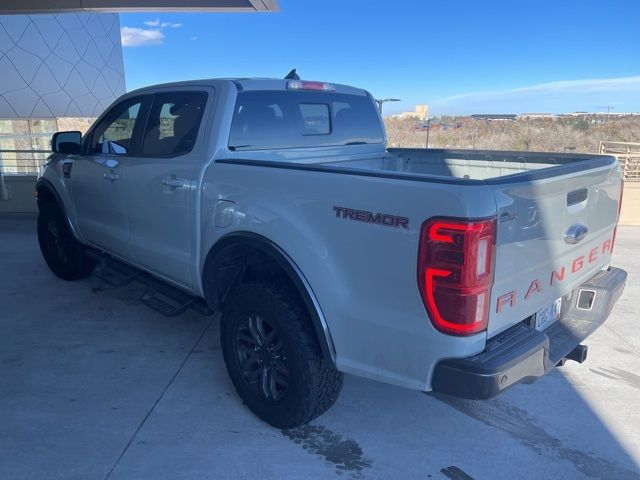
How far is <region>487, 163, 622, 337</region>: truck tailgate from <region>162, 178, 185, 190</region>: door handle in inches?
81.8

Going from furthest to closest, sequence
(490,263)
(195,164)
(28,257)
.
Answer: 1. (28,257)
2. (195,164)
3. (490,263)

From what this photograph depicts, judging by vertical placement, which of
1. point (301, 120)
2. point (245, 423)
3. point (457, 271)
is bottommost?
point (245, 423)

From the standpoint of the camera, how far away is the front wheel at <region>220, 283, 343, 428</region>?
2.70m

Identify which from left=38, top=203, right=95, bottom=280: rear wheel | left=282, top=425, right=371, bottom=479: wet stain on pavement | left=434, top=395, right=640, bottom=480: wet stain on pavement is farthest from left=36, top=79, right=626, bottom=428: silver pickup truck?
left=38, top=203, right=95, bottom=280: rear wheel

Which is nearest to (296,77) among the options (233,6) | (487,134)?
(233,6)

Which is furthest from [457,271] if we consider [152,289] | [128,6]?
[128,6]

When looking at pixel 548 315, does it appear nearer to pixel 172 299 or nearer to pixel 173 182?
pixel 173 182

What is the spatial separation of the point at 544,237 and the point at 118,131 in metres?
3.49

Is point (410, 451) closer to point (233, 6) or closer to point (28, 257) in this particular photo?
point (28, 257)

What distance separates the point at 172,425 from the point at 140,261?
152 centimetres

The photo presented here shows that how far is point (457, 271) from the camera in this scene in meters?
2.04

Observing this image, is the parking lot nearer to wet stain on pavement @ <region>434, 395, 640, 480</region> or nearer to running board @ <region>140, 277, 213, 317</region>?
wet stain on pavement @ <region>434, 395, 640, 480</region>

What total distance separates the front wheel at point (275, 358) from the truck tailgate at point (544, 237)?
0.96 metres

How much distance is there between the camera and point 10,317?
15.4ft
